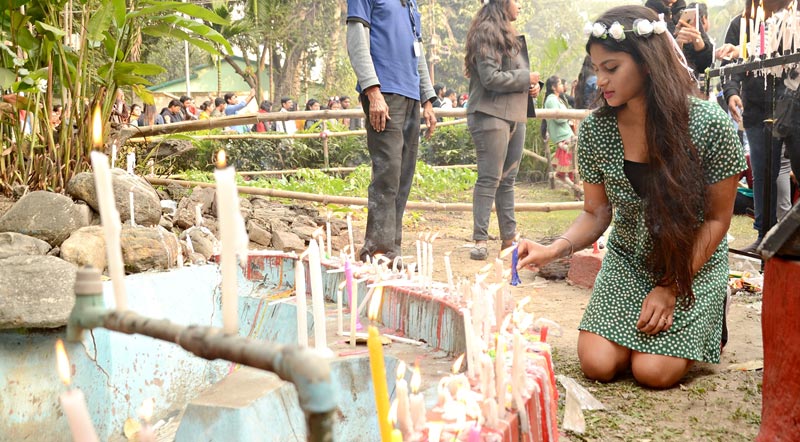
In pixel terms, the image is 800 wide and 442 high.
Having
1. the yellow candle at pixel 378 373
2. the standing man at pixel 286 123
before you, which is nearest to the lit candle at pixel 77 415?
the yellow candle at pixel 378 373

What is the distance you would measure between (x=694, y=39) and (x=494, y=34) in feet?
4.10

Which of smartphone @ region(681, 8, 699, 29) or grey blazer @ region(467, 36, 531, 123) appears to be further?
grey blazer @ region(467, 36, 531, 123)

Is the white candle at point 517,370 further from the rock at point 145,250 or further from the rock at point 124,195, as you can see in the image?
the rock at point 124,195

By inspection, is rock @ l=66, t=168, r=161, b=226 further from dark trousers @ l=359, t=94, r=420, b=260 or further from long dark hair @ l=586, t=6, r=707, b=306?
long dark hair @ l=586, t=6, r=707, b=306

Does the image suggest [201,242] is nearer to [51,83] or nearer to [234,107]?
[51,83]

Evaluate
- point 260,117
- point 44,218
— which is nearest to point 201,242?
point 44,218

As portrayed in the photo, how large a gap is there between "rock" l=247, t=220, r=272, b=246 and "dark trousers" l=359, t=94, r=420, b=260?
1563mm

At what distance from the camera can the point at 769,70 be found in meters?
4.02

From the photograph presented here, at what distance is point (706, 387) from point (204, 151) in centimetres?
1055

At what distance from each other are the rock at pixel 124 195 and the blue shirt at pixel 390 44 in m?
1.23

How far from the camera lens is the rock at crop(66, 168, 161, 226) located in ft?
11.5

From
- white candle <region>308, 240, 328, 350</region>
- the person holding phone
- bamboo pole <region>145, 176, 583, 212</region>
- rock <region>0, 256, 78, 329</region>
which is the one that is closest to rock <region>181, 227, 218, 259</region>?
rock <region>0, 256, 78, 329</region>

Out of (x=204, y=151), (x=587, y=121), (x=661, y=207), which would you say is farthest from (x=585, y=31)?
(x=204, y=151)

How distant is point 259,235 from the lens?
5.55 m
